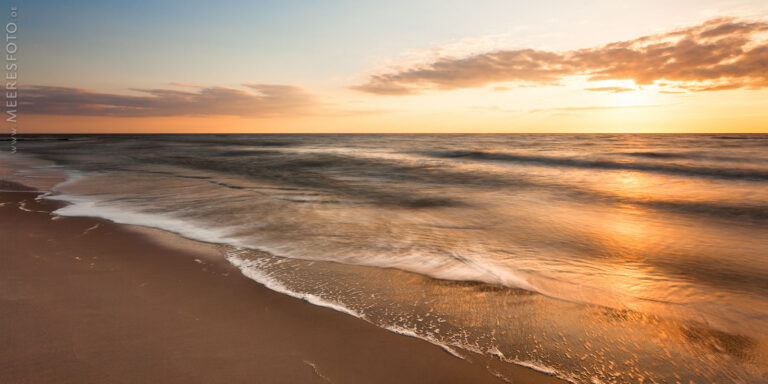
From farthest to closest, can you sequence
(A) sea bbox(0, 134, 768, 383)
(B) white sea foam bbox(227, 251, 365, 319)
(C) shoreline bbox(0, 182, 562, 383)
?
(B) white sea foam bbox(227, 251, 365, 319), (A) sea bbox(0, 134, 768, 383), (C) shoreline bbox(0, 182, 562, 383)

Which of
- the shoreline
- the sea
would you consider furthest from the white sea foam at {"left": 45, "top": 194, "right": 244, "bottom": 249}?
the shoreline

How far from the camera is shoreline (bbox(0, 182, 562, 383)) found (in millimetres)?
2242

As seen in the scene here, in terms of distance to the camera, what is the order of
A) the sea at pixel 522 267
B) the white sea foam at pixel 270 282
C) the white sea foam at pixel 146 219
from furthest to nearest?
the white sea foam at pixel 146 219
the white sea foam at pixel 270 282
the sea at pixel 522 267

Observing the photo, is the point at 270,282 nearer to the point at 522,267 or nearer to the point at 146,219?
the point at 522,267

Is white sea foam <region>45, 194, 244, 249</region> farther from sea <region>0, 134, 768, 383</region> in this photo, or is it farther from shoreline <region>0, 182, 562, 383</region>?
shoreline <region>0, 182, 562, 383</region>

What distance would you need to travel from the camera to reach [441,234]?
5867 millimetres

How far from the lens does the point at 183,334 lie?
2.63 m

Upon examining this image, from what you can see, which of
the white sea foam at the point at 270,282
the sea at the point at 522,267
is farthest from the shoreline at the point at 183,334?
the sea at the point at 522,267

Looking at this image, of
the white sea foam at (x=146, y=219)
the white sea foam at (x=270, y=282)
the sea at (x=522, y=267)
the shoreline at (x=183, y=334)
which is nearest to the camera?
the shoreline at (x=183, y=334)

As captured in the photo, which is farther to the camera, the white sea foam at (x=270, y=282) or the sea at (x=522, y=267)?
the white sea foam at (x=270, y=282)

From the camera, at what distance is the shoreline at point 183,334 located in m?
2.24

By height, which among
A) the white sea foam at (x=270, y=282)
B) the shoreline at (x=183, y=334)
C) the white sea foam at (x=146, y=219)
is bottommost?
the shoreline at (x=183, y=334)

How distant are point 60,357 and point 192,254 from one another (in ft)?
7.20

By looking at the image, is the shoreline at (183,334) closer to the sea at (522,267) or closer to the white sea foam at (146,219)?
the sea at (522,267)
